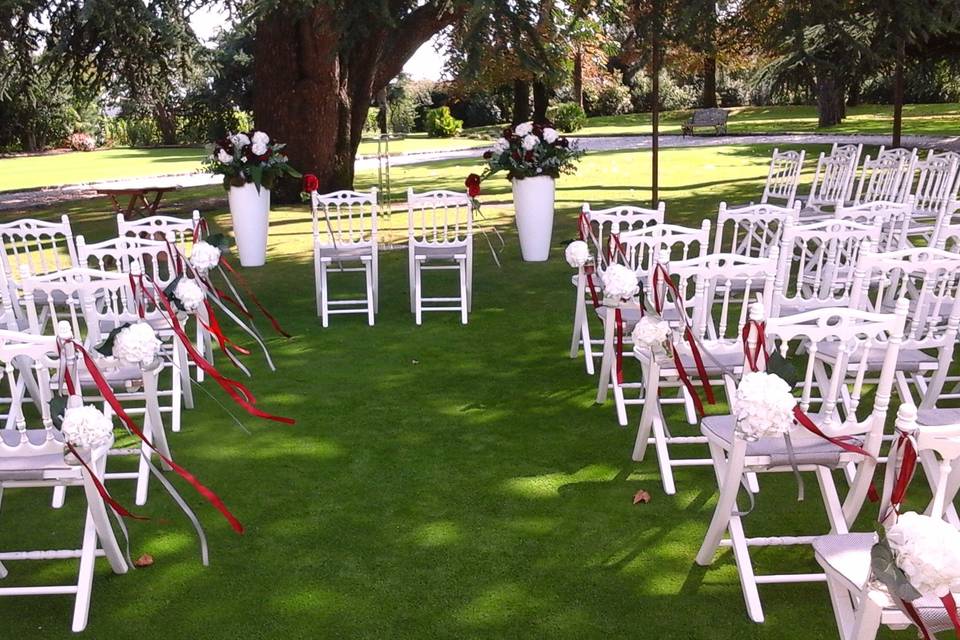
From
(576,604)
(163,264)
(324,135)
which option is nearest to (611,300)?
(576,604)

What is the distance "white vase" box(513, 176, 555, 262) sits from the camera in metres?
9.37

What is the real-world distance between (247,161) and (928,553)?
8.59m

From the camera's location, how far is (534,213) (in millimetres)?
9625

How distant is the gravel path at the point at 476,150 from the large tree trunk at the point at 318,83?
3753mm

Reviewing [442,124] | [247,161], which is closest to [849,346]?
[247,161]

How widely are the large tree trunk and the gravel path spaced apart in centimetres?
375

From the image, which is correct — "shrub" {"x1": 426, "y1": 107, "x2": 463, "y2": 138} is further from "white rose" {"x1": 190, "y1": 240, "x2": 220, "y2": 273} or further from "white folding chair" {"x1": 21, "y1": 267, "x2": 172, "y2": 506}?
"white folding chair" {"x1": 21, "y1": 267, "x2": 172, "y2": 506}

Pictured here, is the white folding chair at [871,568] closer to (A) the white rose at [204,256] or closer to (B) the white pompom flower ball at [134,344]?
(B) the white pompom flower ball at [134,344]

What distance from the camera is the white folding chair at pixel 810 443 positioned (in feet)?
10.1

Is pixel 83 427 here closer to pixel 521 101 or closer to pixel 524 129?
pixel 524 129

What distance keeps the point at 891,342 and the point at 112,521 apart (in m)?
3.41

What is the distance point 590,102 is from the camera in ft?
132

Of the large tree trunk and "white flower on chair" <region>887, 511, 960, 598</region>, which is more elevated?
the large tree trunk

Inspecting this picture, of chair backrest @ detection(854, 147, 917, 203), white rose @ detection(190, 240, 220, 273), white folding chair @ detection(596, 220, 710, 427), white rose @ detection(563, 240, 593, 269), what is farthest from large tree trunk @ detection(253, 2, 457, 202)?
white folding chair @ detection(596, 220, 710, 427)
